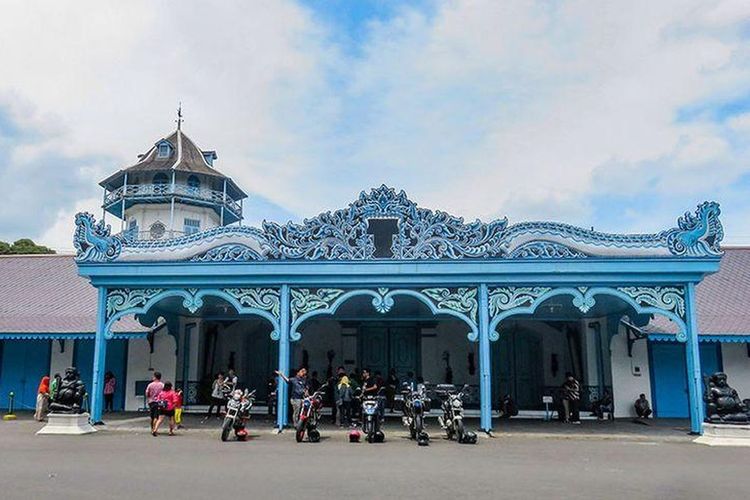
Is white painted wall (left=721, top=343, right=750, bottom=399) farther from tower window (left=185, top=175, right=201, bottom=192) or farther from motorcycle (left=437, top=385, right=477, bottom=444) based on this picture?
tower window (left=185, top=175, right=201, bottom=192)

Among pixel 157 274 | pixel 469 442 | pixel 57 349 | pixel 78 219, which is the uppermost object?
pixel 78 219

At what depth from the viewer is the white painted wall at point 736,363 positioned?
15805 mm

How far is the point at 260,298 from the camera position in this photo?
501 inches

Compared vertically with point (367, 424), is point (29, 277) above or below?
above

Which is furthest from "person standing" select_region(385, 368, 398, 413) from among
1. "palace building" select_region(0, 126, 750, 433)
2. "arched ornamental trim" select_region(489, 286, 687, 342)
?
"arched ornamental trim" select_region(489, 286, 687, 342)

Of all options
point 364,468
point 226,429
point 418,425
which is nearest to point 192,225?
point 226,429

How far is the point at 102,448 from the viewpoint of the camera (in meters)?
9.90

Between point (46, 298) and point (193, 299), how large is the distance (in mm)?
7791

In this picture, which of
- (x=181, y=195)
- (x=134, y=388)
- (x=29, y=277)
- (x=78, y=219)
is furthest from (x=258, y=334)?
(x=181, y=195)

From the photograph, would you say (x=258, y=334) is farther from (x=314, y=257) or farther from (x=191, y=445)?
(x=191, y=445)

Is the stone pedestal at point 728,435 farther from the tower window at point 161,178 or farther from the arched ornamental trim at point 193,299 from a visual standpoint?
the tower window at point 161,178


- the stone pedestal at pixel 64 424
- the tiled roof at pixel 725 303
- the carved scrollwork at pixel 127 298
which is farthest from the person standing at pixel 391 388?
the stone pedestal at pixel 64 424

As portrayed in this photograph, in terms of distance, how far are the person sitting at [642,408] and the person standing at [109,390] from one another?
13.7 metres

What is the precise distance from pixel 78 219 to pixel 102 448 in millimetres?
5195
